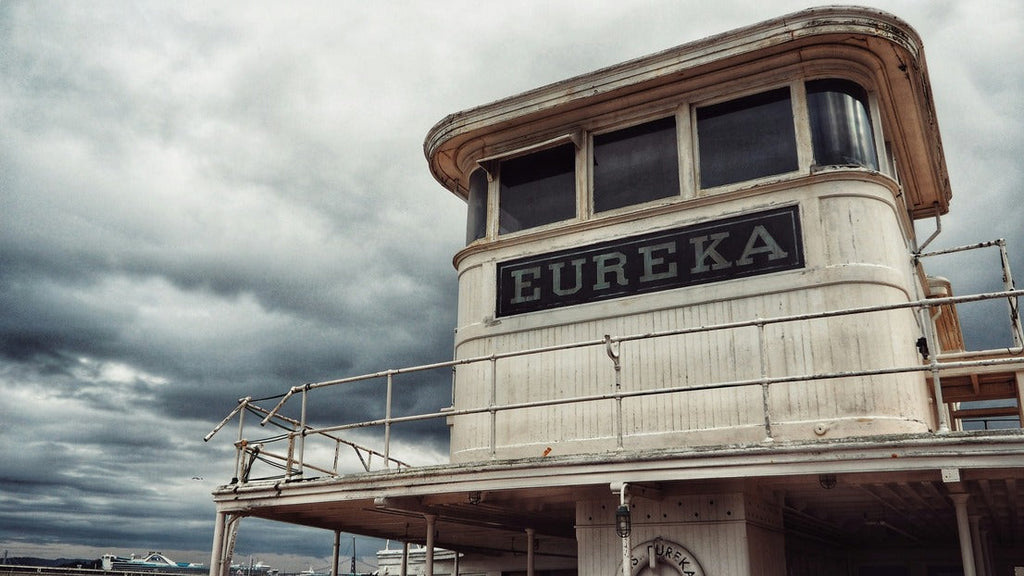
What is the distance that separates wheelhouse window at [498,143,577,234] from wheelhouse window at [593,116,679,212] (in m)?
0.38

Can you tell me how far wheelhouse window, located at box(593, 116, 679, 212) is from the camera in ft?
31.6

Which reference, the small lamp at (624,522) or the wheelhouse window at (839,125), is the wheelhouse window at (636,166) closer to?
the wheelhouse window at (839,125)

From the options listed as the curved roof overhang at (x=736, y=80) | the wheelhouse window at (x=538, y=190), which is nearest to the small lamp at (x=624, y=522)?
the wheelhouse window at (x=538, y=190)

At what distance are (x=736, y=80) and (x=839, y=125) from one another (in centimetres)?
128

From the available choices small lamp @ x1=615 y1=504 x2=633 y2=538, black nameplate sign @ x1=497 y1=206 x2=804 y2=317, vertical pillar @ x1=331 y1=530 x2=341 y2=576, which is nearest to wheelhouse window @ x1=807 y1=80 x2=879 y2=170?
black nameplate sign @ x1=497 y1=206 x2=804 y2=317

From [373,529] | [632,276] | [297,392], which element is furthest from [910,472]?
[373,529]

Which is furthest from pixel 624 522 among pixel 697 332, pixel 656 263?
pixel 656 263

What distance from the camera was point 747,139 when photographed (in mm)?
9281

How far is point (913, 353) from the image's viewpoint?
8625 millimetres

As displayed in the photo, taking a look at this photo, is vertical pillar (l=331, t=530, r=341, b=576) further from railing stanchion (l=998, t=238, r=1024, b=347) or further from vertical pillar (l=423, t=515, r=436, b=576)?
railing stanchion (l=998, t=238, r=1024, b=347)

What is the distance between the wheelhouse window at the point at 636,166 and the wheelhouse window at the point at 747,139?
377 millimetres

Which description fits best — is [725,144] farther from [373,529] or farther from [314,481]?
[373,529]

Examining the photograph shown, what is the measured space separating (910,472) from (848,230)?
2821 mm

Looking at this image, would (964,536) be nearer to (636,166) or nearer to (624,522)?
(624,522)
